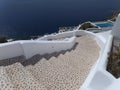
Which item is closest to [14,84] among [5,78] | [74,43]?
[5,78]

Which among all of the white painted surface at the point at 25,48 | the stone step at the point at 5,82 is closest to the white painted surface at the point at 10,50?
the white painted surface at the point at 25,48

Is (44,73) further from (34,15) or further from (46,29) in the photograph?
(34,15)

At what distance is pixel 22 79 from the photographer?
5.25 metres

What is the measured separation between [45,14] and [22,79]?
57.0 m

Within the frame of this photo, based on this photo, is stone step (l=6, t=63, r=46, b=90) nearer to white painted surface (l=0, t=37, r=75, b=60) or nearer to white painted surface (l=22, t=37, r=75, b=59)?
white painted surface (l=0, t=37, r=75, b=60)

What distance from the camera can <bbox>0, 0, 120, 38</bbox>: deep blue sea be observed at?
167 feet

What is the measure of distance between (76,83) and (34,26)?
47147 mm

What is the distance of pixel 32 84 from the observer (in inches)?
198

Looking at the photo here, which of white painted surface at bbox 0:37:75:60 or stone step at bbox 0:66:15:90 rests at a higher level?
stone step at bbox 0:66:15:90

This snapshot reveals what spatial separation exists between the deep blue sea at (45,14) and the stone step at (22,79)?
1562 inches

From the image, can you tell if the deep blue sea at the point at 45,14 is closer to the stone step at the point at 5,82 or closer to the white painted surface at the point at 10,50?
the white painted surface at the point at 10,50

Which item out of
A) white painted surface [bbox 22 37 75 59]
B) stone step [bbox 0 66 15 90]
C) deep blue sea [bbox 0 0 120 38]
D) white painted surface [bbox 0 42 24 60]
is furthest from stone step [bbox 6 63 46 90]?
deep blue sea [bbox 0 0 120 38]

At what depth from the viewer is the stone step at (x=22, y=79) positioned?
16.3 feet

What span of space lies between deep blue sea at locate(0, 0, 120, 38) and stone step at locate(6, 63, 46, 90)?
3967cm
